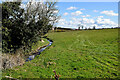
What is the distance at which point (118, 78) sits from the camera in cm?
1034

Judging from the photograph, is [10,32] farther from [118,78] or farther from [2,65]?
[118,78]

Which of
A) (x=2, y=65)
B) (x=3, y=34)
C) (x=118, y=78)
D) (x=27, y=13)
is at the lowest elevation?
(x=118, y=78)

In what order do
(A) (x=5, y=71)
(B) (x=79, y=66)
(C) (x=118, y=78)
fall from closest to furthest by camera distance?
(C) (x=118, y=78) < (A) (x=5, y=71) < (B) (x=79, y=66)

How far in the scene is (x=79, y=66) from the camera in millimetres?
13539

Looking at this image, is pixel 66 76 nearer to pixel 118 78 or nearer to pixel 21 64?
pixel 118 78

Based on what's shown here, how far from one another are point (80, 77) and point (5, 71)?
7.97m

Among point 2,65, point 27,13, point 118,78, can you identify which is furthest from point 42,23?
point 118,78

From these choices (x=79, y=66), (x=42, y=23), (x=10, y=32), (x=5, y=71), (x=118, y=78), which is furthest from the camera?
(x=42, y=23)

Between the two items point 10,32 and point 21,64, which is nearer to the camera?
point 21,64

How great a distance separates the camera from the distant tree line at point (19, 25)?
52.3ft

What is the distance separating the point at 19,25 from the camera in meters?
16.9

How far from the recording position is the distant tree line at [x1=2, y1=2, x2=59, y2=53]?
1595cm

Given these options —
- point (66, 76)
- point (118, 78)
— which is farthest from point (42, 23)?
point (118, 78)

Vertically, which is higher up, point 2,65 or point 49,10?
point 49,10
